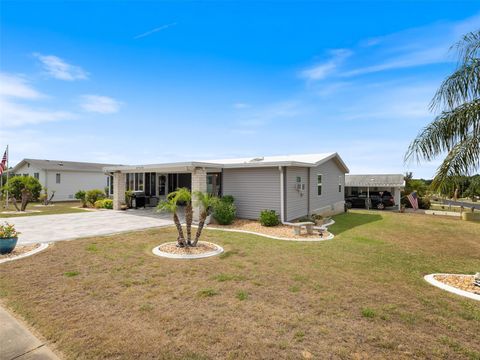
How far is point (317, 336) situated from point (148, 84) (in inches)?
507

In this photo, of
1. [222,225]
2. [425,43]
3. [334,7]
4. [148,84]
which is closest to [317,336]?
[425,43]

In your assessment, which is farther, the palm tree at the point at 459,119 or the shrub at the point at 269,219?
the shrub at the point at 269,219

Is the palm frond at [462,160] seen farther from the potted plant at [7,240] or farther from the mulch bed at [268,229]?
the potted plant at [7,240]

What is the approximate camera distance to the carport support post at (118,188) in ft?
57.5

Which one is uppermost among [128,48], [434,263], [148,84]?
[128,48]

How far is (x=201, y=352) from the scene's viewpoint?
3.06 metres

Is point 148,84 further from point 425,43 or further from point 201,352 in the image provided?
point 201,352

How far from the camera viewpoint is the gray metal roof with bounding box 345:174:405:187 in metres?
25.0

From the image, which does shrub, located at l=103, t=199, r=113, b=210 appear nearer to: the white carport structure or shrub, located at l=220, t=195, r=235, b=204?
the white carport structure

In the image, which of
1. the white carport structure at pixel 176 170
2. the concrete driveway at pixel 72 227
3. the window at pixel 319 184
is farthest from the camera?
the window at pixel 319 184

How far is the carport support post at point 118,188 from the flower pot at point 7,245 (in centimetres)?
1059

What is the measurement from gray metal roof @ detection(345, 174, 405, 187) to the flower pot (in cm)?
2699

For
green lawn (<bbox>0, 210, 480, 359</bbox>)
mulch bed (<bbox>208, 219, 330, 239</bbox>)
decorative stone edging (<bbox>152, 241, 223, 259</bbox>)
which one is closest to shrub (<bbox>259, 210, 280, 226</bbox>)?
mulch bed (<bbox>208, 219, 330, 239</bbox>)

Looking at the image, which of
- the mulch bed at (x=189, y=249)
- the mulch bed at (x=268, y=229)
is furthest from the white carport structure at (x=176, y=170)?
the mulch bed at (x=189, y=249)
